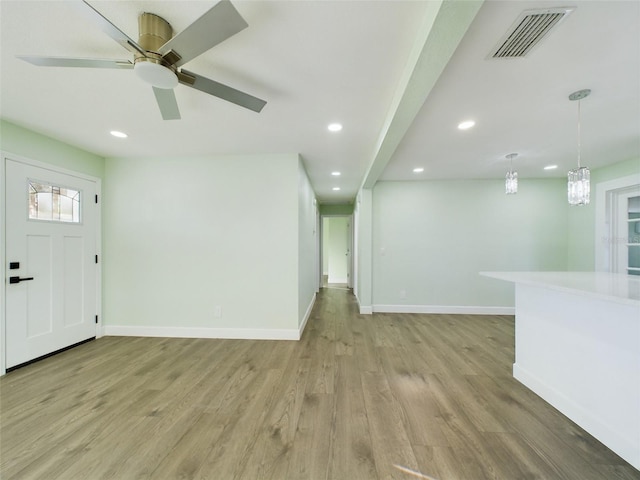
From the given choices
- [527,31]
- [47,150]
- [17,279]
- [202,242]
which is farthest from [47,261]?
[527,31]

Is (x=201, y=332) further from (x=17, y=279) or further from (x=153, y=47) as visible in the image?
(x=153, y=47)

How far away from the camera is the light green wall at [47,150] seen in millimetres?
2361

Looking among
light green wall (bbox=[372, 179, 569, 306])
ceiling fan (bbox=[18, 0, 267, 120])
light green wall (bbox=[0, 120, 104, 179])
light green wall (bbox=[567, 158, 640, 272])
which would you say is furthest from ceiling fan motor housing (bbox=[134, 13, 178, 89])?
light green wall (bbox=[567, 158, 640, 272])

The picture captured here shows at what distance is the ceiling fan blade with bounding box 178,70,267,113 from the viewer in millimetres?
1455

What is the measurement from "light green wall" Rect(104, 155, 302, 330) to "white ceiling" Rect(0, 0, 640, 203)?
29 centimetres

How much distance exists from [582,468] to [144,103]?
3802 millimetres

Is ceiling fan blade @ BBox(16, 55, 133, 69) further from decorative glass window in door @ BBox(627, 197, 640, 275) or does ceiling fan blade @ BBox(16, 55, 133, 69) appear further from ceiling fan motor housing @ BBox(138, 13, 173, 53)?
decorative glass window in door @ BBox(627, 197, 640, 275)

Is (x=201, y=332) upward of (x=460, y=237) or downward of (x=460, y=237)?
downward

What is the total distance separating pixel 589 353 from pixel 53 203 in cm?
506

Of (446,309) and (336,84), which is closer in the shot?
(336,84)

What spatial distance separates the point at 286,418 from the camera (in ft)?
5.69

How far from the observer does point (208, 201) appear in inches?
128

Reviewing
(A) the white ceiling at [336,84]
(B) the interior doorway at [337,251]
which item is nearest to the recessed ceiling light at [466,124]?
(A) the white ceiling at [336,84]

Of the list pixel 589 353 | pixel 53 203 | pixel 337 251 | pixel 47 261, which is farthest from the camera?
pixel 337 251
